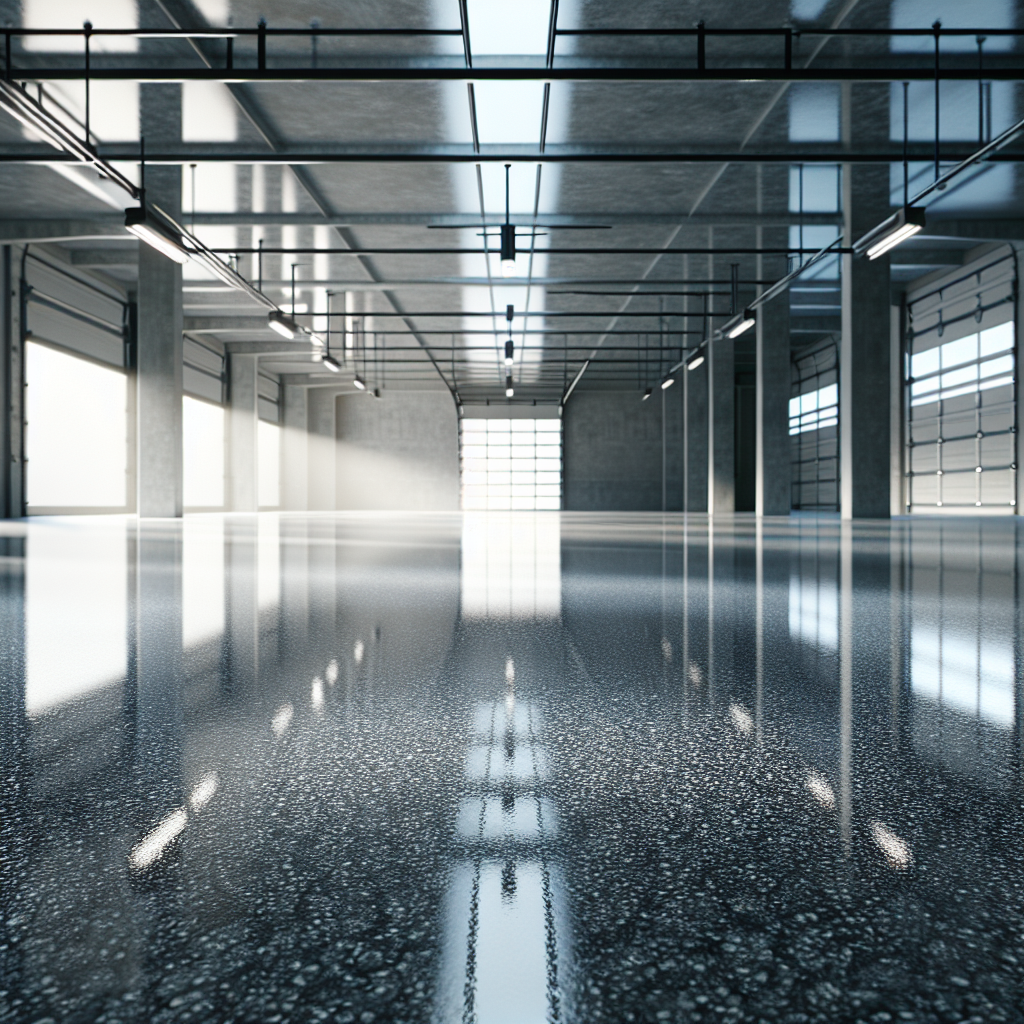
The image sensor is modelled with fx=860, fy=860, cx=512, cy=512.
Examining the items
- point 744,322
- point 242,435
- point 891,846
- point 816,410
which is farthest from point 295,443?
point 891,846

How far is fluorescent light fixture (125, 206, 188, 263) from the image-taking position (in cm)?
1254

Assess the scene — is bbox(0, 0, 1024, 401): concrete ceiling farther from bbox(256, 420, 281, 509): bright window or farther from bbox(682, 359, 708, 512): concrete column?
bbox(256, 420, 281, 509): bright window

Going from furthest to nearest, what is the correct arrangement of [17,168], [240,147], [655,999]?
[17,168]
[240,147]
[655,999]

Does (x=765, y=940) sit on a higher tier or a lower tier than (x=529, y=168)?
lower

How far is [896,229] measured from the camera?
12797 mm

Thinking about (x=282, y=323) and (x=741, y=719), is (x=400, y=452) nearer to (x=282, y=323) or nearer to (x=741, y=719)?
(x=282, y=323)

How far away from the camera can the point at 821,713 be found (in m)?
2.14

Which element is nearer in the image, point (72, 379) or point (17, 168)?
point (17, 168)

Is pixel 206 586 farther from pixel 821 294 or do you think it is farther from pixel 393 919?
pixel 821 294

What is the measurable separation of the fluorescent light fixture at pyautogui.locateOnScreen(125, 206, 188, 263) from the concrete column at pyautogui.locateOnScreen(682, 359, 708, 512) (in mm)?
24190

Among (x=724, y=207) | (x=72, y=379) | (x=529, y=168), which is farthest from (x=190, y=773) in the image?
(x=72, y=379)

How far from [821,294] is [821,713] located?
29.1m

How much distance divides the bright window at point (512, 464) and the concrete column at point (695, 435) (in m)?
10.4

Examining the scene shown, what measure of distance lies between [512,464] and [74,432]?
23971mm
